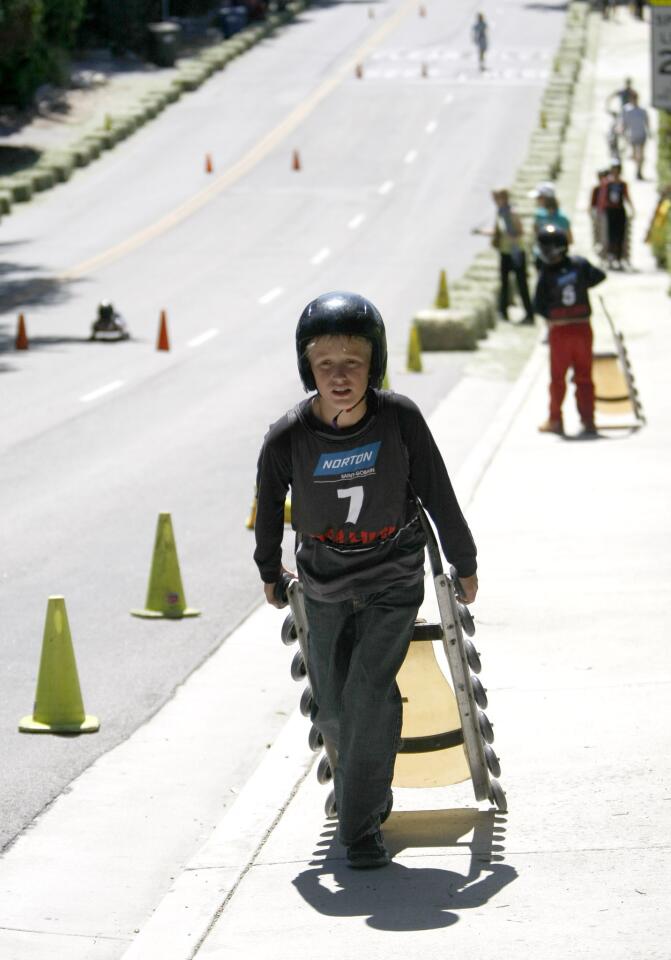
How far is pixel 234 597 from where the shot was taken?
11.5 metres

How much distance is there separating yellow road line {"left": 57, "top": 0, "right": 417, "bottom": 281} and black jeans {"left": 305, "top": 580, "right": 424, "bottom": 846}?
93.6ft

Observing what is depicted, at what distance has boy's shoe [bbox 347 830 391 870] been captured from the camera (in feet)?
19.6

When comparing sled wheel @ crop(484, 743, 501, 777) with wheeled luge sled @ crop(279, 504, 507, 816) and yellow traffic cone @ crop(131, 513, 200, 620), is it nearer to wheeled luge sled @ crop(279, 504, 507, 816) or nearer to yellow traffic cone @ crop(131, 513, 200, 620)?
wheeled luge sled @ crop(279, 504, 507, 816)

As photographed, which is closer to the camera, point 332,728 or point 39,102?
point 332,728

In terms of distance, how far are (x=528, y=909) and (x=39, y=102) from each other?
52649 millimetres

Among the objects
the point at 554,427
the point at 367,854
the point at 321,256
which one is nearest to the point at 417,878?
the point at 367,854

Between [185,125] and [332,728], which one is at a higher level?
[332,728]

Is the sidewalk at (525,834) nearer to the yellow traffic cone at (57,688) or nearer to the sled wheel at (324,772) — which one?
the sled wheel at (324,772)

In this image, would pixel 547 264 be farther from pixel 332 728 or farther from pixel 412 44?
pixel 412 44

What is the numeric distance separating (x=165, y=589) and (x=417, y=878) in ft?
16.6

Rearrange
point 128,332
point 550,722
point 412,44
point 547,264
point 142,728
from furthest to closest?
point 412,44 < point 128,332 < point 547,264 < point 142,728 < point 550,722

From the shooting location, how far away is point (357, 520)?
5.90m

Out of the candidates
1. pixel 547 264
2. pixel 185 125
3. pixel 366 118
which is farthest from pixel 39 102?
pixel 547 264

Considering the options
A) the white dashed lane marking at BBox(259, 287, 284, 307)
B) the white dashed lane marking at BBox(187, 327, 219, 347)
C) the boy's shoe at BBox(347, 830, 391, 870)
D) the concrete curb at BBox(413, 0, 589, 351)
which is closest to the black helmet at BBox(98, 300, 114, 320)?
the white dashed lane marking at BBox(187, 327, 219, 347)
